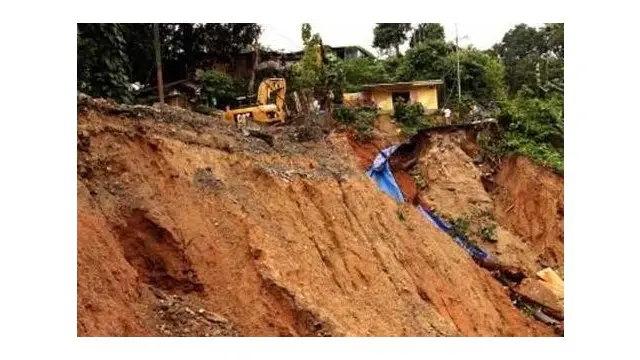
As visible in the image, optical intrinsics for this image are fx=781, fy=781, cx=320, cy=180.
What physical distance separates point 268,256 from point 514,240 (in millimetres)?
6716

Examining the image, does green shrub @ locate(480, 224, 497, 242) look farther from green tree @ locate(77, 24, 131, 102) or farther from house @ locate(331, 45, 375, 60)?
green tree @ locate(77, 24, 131, 102)

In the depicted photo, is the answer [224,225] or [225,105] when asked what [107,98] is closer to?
[224,225]

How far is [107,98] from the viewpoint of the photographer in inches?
455

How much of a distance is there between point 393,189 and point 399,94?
13.9 ft

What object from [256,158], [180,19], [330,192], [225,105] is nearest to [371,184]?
[330,192]

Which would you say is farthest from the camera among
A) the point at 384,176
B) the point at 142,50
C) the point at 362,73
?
the point at 362,73

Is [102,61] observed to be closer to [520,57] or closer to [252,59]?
[252,59]

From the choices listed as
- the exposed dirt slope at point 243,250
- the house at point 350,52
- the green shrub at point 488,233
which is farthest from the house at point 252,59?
the exposed dirt slope at point 243,250

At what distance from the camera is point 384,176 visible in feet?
50.4

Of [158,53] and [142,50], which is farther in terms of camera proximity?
[142,50]

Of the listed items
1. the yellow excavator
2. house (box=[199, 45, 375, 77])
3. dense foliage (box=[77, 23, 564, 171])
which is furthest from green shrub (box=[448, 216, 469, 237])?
house (box=[199, 45, 375, 77])

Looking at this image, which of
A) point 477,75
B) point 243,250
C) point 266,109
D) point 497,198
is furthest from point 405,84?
point 243,250

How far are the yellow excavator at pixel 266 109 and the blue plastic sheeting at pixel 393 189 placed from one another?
2.13m

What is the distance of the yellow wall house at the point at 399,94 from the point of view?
18219mm
